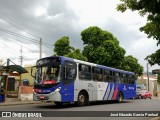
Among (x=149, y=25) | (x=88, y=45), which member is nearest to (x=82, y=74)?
(x=149, y=25)

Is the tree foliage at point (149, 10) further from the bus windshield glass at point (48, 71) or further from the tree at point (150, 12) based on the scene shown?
the bus windshield glass at point (48, 71)

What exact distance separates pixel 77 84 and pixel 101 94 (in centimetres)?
415

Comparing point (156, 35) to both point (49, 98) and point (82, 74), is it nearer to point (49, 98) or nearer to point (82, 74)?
point (49, 98)

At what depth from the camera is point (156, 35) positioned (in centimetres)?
1023

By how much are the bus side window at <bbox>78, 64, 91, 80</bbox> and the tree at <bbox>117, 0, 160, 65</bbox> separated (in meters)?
9.72

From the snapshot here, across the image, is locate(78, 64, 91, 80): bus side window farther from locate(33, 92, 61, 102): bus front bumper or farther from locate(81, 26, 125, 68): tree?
locate(81, 26, 125, 68): tree

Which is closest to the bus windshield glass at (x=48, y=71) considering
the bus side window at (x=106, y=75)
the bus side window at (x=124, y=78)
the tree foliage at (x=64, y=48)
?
the bus side window at (x=106, y=75)

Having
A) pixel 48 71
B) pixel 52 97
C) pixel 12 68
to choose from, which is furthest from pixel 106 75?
pixel 12 68

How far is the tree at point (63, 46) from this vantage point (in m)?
38.5

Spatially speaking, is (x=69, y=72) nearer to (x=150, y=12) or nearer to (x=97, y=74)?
(x=97, y=74)

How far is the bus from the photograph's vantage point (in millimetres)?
18109

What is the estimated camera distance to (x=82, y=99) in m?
20.5

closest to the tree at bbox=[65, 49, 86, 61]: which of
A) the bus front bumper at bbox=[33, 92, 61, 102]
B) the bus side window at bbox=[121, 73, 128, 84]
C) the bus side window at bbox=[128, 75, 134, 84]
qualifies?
the bus side window at bbox=[128, 75, 134, 84]

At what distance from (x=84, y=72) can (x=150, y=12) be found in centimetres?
1176
